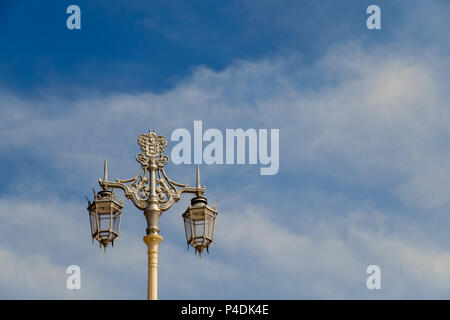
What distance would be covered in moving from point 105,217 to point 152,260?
1403 mm

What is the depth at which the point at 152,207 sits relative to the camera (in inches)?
1020

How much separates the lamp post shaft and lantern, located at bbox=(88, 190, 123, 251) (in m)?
0.77

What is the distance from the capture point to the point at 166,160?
27.0m

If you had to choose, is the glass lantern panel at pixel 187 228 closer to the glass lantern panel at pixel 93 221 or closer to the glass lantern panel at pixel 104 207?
the glass lantern panel at pixel 104 207

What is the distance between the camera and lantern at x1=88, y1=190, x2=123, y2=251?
25.7m

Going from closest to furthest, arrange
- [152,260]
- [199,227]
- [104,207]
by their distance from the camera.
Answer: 1. [152,260]
2. [104,207]
3. [199,227]

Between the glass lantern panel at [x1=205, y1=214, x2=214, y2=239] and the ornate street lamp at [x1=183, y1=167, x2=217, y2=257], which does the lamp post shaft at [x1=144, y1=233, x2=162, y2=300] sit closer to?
the ornate street lamp at [x1=183, y1=167, x2=217, y2=257]

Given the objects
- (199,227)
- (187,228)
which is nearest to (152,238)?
(187,228)

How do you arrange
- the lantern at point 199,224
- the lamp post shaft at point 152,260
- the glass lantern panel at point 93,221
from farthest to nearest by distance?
the lantern at point 199,224
the glass lantern panel at point 93,221
the lamp post shaft at point 152,260

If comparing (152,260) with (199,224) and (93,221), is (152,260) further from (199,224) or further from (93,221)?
(93,221)

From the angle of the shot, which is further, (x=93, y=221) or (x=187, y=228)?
(x=187, y=228)

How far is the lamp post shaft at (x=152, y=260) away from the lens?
2497cm

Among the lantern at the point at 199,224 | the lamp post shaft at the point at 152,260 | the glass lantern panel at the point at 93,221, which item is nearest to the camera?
the lamp post shaft at the point at 152,260

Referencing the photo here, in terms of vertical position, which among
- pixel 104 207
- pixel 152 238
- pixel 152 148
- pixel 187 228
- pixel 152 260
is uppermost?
pixel 152 148
